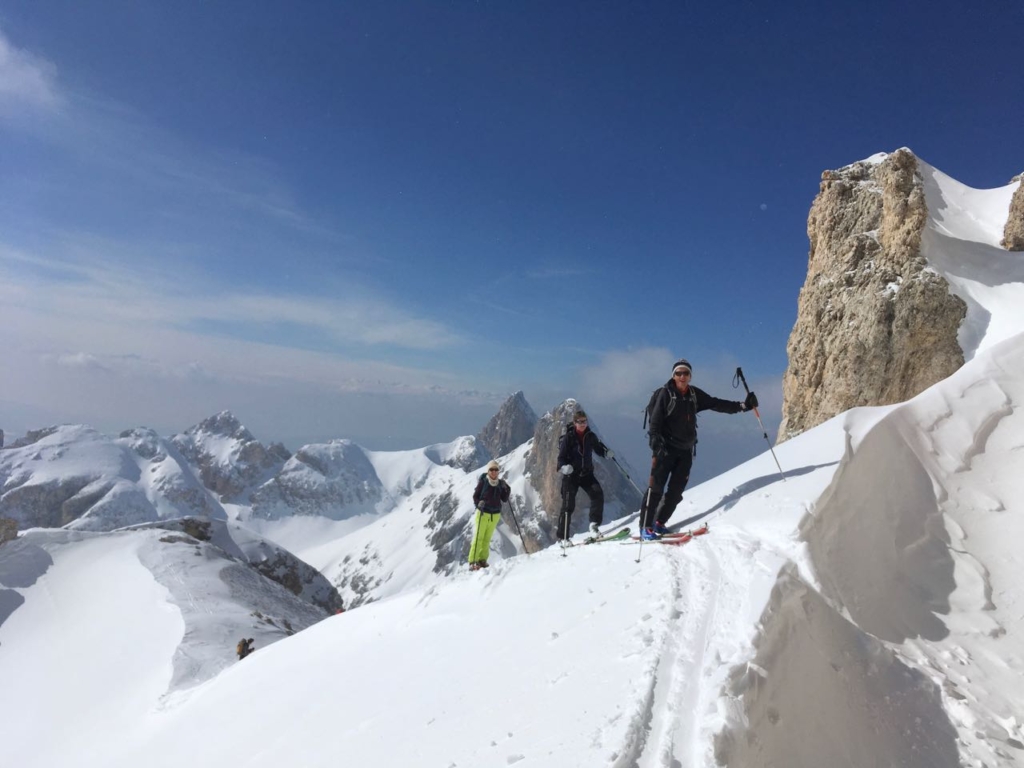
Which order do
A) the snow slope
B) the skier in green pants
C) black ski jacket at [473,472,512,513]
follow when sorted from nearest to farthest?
the snow slope
the skier in green pants
black ski jacket at [473,472,512,513]

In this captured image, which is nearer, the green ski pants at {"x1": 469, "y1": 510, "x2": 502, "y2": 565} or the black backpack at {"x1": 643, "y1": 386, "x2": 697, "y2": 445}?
the black backpack at {"x1": 643, "y1": 386, "x2": 697, "y2": 445}

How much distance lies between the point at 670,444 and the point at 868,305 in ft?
47.6

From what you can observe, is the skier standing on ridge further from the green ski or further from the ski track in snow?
the ski track in snow

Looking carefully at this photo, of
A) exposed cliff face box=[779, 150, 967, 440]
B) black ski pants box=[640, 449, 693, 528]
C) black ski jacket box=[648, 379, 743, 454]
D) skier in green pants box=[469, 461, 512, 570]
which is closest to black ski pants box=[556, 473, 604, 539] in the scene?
skier in green pants box=[469, 461, 512, 570]

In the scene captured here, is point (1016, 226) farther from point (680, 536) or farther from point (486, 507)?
point (486, 507)

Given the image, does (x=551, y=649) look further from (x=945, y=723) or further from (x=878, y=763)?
(x=945, y=723)

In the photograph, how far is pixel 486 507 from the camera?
12.9 meters

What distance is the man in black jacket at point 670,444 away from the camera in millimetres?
9188

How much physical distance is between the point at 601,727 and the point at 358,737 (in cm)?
389

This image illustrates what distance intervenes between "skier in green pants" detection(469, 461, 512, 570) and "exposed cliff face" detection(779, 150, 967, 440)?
13.6 metres

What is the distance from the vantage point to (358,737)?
269 inches

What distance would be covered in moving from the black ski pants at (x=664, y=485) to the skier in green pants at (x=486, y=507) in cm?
417

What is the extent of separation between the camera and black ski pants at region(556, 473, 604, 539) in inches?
473

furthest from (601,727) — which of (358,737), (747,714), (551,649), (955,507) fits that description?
(955,507)
